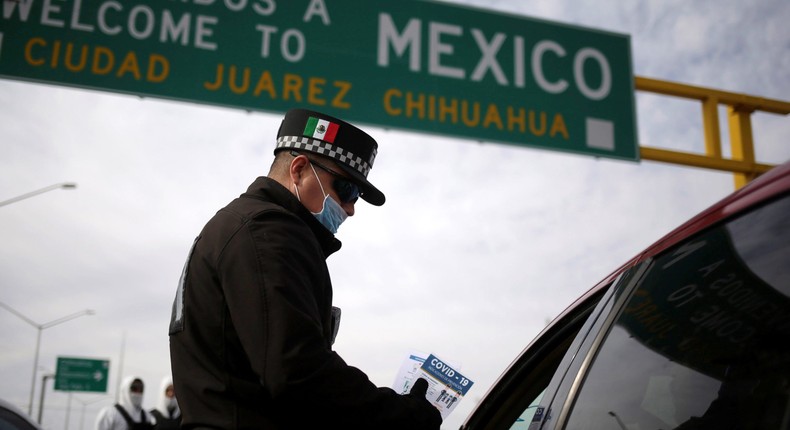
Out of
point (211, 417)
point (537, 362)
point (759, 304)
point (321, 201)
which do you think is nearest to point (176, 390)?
point (211, 417)

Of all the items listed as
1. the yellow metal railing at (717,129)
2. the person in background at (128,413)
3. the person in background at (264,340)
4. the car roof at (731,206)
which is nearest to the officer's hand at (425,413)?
the person in background at (264,340)

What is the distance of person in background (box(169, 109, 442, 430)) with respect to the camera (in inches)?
73.5

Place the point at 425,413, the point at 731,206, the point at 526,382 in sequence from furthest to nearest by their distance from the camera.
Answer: the point at 526,382
the point at 425,413
the point at 731,206

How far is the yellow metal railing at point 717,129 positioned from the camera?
6.52 metres

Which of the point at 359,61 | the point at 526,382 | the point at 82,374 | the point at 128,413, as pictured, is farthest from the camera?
the point at 82,374

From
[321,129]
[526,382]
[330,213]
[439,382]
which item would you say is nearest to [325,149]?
[321,129]

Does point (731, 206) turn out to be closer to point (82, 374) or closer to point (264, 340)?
point (264, 340)

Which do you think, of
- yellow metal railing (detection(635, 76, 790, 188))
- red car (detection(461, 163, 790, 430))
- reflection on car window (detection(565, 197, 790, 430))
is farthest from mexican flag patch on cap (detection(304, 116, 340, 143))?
yellow metal railing (detection(635, 76, 790, 188))

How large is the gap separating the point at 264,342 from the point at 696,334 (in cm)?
97

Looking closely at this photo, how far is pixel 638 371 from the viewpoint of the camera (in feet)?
5.32

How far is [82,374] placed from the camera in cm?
3778

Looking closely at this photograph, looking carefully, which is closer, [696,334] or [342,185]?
[696,334]

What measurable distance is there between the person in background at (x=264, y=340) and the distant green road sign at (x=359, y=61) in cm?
374

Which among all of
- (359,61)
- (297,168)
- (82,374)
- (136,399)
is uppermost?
(82,374)
